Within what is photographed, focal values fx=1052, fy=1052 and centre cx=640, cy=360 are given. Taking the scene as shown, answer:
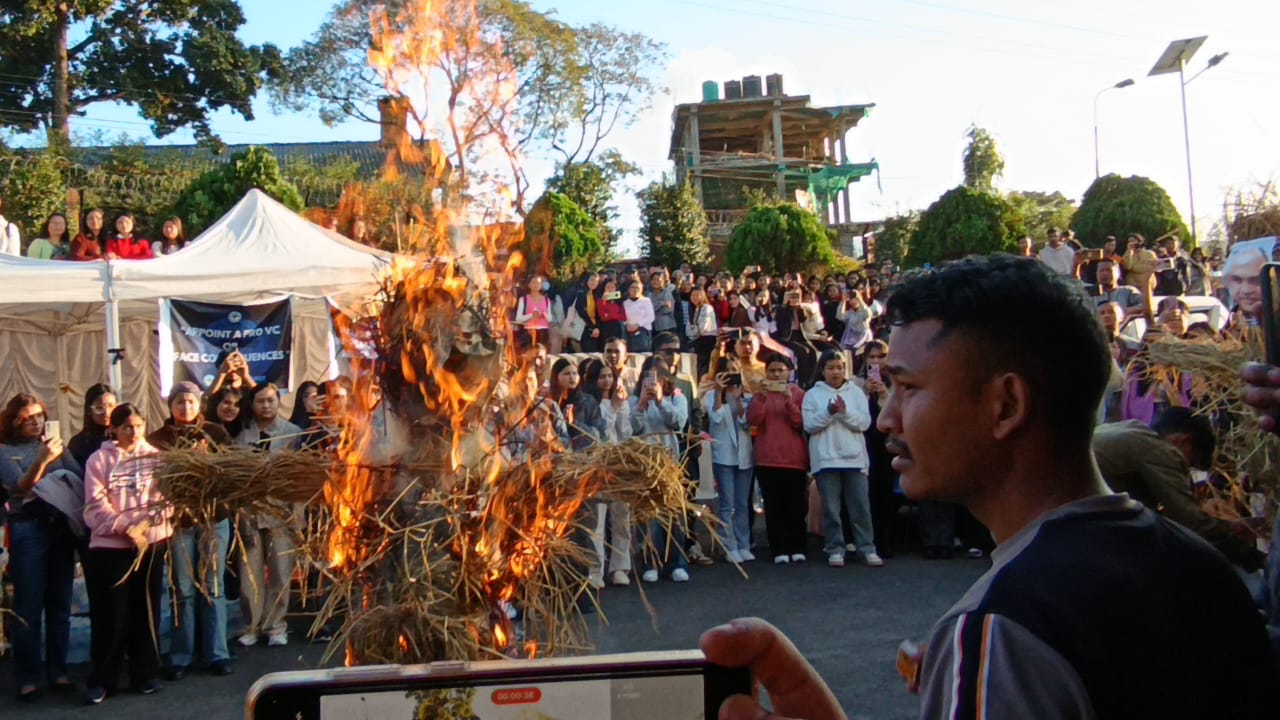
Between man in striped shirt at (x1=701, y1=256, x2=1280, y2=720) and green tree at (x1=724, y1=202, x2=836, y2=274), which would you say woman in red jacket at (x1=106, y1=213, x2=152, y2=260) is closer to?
man in striped shirt at (x1=701, y1=256, x2=1280, y2=720)

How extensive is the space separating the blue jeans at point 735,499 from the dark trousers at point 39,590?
568cm

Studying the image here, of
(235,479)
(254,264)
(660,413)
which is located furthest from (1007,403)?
(254,264)

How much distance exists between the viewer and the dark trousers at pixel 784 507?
10430 millimetres

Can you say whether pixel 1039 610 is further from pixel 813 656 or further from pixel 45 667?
pixel 45 667

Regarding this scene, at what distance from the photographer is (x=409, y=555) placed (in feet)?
8.95

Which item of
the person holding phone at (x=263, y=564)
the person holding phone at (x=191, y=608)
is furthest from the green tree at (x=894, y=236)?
the person holding phone at (x=191, y=608)

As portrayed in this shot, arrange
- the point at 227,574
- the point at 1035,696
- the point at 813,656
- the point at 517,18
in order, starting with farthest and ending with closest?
the point at 517,18, the point at 227,574, the point at 813,656, the point at 1035,696

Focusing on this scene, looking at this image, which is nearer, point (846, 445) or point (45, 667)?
point (45, 667)

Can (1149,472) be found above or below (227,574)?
above

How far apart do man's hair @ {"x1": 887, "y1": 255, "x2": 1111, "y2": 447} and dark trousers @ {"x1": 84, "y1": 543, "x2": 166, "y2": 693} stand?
21.2 ft

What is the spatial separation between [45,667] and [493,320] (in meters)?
6.38

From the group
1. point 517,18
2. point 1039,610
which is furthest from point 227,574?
point 517,18

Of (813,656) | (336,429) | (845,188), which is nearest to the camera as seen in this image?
(336,429)

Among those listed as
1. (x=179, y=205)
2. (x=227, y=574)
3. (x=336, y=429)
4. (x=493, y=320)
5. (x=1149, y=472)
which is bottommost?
(x=227, y=574)
